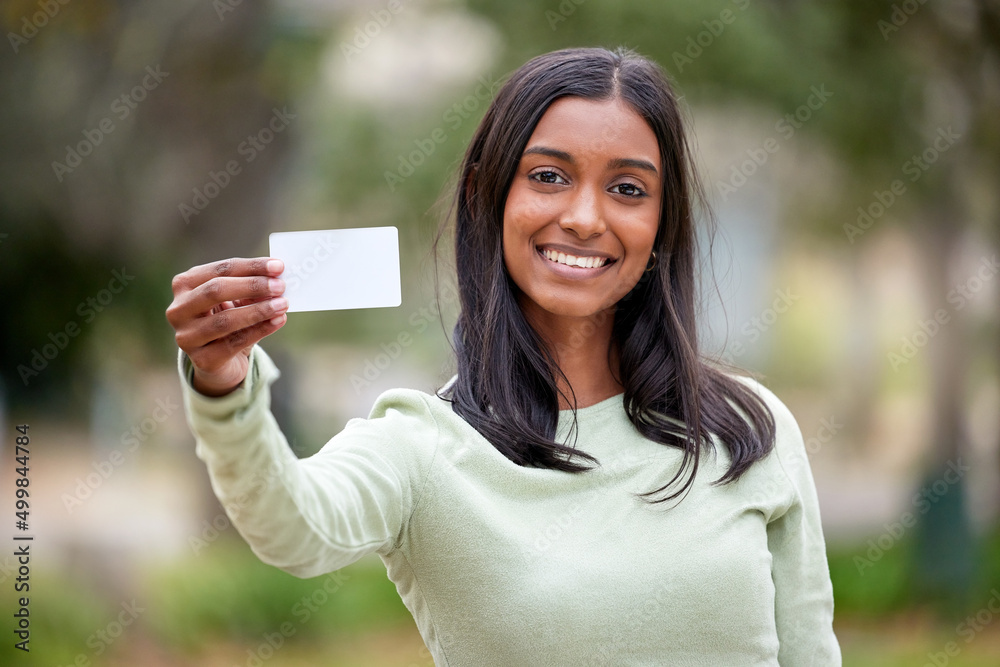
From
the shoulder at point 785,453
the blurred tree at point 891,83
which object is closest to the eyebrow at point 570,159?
the shoulder at point 785,453

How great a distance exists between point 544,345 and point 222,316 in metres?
0.81

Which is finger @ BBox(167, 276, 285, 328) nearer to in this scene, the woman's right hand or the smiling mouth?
the woman's right hand

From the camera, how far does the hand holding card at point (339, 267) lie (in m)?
1.34

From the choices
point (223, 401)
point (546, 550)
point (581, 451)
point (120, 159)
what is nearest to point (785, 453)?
point (581, 451)

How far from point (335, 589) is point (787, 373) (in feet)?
24.1

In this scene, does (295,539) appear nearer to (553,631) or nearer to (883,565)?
(553,631)

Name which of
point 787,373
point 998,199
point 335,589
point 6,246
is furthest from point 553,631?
point 787,373

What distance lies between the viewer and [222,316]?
1.16 meters

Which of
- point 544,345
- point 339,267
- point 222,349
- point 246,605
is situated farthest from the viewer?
point 246,605

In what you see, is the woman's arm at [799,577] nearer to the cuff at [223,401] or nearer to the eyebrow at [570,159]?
the eyebrow at [570,159]

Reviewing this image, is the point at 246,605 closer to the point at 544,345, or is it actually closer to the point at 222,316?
the point at 544,345

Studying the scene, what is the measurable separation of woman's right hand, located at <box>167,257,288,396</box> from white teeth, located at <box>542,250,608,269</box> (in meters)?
0.67

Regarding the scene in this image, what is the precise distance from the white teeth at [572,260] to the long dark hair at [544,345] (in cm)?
10

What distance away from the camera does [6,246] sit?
5.41 meters
